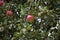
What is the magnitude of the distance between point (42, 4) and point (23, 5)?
1.11 ft

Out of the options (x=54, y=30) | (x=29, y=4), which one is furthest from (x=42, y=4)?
(x=54, y=30)

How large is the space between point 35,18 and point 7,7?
45 centimetres

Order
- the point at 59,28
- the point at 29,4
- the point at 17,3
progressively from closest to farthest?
the point at 59,28, the point at 29,4, the point at 17,3

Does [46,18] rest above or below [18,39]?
above

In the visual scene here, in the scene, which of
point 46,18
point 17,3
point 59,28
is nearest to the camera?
point 59,28

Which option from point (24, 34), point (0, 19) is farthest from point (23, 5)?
point (24, 34)

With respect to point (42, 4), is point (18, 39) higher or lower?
lower

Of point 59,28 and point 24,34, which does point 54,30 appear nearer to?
point 59,28

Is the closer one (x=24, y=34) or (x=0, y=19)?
(x=24, y=34)

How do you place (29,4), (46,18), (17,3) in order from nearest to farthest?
(46,18) < (29,4) < (17,3)

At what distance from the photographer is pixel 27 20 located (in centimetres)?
254

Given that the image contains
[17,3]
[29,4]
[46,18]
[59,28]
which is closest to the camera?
[59,28]

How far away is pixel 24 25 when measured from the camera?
253 centimetres

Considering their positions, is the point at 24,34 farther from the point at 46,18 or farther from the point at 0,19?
the point at 0,19
